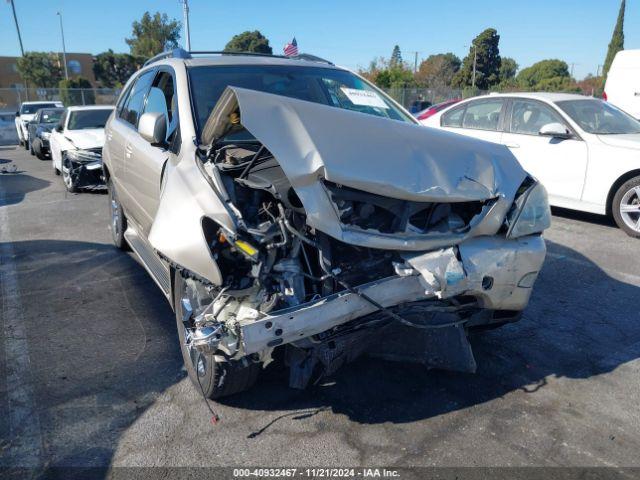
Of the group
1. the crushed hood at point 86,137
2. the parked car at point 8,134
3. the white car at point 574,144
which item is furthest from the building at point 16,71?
the white car at point 574,144

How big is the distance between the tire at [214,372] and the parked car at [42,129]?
1373cm

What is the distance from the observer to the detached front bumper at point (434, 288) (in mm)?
2410

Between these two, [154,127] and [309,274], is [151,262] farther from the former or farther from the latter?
[309,274]

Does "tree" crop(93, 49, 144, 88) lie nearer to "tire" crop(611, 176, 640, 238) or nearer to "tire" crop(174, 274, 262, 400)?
"tire" crop(611, 176, 640, 238)

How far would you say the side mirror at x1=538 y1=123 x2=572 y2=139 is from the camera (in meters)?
6.95

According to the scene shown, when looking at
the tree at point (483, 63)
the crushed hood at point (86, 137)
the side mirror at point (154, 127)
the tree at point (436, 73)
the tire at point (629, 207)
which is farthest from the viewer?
Result: the tree at point (436, 73)

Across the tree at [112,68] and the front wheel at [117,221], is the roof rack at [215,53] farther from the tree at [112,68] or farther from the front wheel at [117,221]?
the tree at [112,68]

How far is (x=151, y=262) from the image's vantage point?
4129mm

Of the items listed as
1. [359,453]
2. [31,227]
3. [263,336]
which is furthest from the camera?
[31,227]

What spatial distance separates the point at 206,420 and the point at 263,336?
3.08 ft

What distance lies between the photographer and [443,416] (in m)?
3.01

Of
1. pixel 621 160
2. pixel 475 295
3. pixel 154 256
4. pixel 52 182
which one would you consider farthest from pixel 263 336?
pixel 52 182

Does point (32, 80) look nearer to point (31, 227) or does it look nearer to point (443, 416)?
point (31, 227)

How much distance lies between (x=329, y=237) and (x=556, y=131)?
5442 millimetres
